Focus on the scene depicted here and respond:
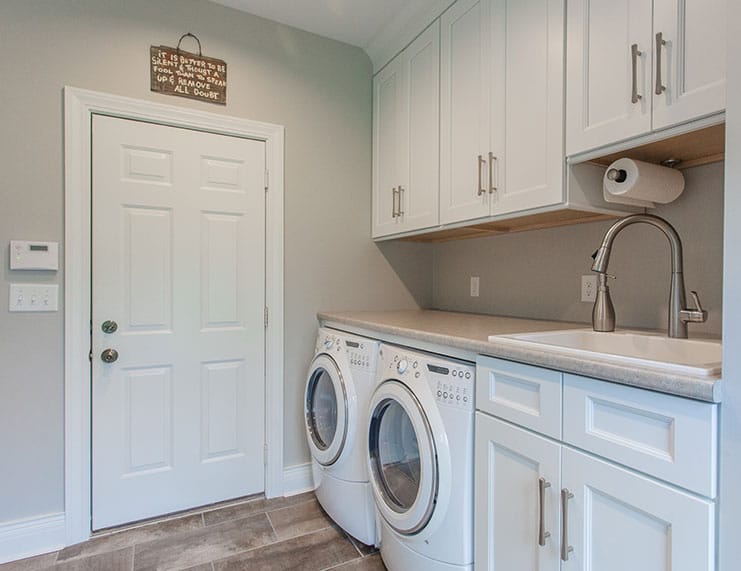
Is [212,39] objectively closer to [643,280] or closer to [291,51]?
[291,51]

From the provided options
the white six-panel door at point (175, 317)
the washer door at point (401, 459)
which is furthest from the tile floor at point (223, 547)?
the washer door at point (401, 459)

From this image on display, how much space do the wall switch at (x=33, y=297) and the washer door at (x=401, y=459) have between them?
57.5 inches

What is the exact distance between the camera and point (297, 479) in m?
2.38

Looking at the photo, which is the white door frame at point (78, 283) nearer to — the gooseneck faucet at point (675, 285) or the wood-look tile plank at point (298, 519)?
the wood-look tile plank at point (298, 519)

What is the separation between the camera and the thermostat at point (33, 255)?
1773 millimetres

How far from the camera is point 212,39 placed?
85.1 inches

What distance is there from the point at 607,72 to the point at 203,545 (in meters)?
2.38

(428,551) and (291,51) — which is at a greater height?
(291,51)

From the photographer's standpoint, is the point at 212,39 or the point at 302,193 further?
the point at 302,193

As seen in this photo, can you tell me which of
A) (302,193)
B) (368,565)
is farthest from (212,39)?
(368,565)

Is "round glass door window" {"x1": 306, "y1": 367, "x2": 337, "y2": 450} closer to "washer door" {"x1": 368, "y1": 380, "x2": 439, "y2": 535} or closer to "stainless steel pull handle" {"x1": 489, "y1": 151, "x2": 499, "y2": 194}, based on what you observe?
"washer door" {"x1": 368, "y1": 380, "x2": 439, "y2": 535}

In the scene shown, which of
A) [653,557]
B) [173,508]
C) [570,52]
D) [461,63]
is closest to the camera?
[653,557]

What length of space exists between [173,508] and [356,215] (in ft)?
6.03

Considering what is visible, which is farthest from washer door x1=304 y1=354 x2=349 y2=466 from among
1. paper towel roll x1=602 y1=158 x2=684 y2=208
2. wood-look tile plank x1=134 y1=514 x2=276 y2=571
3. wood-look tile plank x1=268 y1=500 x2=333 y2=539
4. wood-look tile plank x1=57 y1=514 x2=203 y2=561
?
paper towel roll x1=602 y1=158 x2=684 y2=208
